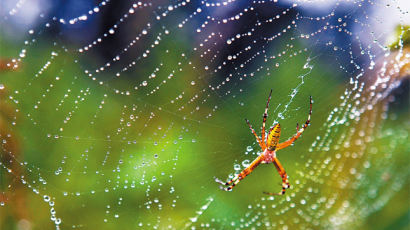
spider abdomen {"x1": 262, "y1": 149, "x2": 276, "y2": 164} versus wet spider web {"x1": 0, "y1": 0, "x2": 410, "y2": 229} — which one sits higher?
wet spider web {"x1": 0, "y1": 0, "x2": 410, "y2": 229}

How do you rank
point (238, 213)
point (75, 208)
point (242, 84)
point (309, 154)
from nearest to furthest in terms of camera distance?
1. point (75, 208)
2. point (242, 84)
3. point (238, 213)
4. point (309, 154)

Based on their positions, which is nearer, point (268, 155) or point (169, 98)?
point (268, 155)

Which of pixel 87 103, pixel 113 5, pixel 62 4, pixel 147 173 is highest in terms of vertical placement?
pixel 113 5

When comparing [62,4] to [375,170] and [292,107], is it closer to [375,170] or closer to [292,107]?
[292,107]

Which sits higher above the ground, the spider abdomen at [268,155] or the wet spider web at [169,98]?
the wet spider web at [169,98]

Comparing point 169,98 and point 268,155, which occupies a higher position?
point 169,98

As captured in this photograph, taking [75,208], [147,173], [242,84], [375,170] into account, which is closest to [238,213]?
[147,173]

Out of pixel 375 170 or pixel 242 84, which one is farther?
pixel 375 170

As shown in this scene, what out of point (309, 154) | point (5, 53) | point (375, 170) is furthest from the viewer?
point (375, 170)
